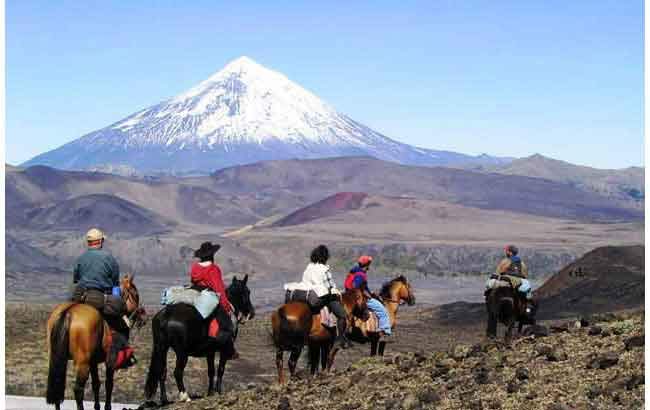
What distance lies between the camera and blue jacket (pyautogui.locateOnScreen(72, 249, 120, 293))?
1652 cm

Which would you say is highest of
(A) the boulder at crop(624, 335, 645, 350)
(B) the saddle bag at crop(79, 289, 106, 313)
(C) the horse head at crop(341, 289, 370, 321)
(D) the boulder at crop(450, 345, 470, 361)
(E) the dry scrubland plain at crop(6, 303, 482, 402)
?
(B) the saddle bag at crop(79, 289, 106, 313)

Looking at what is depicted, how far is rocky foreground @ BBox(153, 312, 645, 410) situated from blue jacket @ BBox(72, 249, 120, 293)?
91.8 inches

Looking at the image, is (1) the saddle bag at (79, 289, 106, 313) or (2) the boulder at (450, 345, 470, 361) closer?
(1) the saddle bag at (79, 289, 106, 313)

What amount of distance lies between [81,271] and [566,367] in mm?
6422

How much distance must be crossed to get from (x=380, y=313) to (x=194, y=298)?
4.64 meters

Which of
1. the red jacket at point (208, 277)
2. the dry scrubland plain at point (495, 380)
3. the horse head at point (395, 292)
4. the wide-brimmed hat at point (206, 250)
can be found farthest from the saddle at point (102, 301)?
the horse head at point (395, 292)

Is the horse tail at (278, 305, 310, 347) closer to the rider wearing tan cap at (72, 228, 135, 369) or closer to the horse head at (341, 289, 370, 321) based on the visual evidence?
the horse head at (341, 289, 370, 321)

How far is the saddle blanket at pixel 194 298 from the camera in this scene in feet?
57.8

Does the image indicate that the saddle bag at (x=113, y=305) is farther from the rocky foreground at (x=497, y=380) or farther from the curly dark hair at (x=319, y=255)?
the curly dark hair at (x=319, y=255)

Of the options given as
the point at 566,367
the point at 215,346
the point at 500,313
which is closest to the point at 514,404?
the point at 566,367

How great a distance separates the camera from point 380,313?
2131cm

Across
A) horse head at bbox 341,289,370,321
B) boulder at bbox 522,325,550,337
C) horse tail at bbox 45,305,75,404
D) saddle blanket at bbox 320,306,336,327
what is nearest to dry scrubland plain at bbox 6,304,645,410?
boulder at bbox 522,325,550,337

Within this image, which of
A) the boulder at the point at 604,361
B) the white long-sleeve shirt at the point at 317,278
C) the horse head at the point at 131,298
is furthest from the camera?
the white long-sleeve shirt at the point at 317,278

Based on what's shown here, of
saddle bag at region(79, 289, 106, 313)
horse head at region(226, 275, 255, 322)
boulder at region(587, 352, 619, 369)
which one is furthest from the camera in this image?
horse head at region(226, 275, 255, 322)
